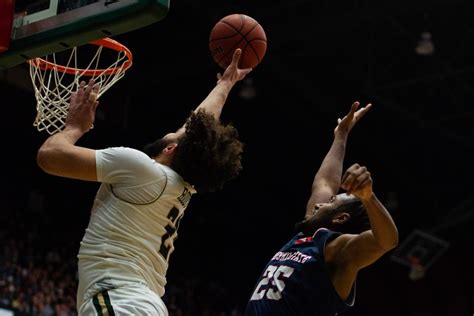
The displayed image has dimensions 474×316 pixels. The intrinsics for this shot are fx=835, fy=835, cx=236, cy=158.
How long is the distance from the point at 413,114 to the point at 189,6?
4.65m

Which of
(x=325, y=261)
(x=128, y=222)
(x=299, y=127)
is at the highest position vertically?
(x=128, y=222)

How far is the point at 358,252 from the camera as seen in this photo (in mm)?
3666

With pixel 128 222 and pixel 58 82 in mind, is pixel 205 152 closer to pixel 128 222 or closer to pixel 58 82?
pixel 128 222

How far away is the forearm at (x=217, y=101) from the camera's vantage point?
156 inches

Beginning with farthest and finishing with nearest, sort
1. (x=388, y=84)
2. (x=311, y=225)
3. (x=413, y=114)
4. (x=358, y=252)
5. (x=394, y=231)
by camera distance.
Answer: (x=413, y=114), (x=388, y=84), (x=311, y=225), (x=358, y=252), (x=394, y=231)

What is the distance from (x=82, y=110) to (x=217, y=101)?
0.82 m

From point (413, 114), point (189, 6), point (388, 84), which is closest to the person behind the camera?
point (189, 6)

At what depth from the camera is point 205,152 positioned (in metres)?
3.55

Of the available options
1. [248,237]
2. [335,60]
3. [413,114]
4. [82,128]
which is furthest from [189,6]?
[82,128]

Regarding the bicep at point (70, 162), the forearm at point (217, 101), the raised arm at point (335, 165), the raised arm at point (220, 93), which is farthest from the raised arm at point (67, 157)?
the raised arm at point (335, 165)

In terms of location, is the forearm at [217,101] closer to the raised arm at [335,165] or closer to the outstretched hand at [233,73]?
the outstretched hand at [233,73]

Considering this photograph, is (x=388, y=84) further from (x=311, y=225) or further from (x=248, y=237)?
(x=311, y=225)

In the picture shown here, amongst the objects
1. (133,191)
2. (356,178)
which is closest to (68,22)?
(133,191)

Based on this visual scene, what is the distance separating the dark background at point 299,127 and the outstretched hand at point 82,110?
28.6 feet
